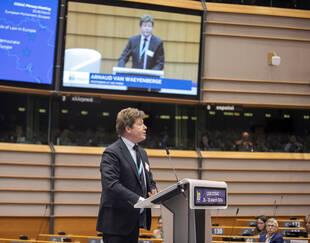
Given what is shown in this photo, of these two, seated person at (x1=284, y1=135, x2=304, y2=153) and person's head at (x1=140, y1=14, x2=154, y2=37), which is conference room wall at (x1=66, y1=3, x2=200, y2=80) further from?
seated person at (x1=284, y1=135, x2=304, y2=153)

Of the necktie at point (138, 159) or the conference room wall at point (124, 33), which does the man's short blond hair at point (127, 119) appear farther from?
the conference room wall at point (124, 33)

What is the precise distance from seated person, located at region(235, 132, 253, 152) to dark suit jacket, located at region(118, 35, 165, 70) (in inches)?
103

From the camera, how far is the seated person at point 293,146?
1193 centimetres

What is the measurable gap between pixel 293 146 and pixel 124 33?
16.0 ft

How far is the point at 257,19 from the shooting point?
37.9ft

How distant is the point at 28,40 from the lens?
32.9 feet

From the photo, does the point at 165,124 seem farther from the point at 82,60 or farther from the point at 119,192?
the point at 119,192

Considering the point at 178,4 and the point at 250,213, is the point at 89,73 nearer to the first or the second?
the point at 178,4

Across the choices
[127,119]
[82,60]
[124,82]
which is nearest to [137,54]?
[124,82]

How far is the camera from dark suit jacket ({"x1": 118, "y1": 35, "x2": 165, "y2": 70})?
34.9 feet

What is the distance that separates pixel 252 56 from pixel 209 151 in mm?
2395

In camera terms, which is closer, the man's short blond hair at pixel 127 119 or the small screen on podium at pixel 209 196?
the small screen on podium at pixel 209 196

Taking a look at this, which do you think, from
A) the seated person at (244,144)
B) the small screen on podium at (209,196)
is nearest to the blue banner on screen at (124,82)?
the seated person at (244,144)

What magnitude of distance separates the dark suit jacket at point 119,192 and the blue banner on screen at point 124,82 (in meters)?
6.80
